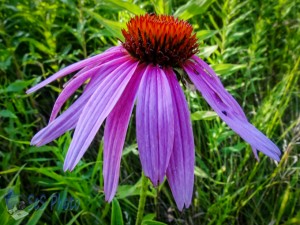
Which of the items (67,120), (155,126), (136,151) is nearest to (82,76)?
(67,120)

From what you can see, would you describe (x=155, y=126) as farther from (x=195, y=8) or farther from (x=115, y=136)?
(x=195, y=8)

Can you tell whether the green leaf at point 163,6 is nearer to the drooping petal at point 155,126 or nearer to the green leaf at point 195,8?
the green leaf at point 195,8

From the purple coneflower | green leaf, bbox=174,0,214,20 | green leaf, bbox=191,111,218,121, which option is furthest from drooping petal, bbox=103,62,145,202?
green leaf, bbox=174,0,214,20

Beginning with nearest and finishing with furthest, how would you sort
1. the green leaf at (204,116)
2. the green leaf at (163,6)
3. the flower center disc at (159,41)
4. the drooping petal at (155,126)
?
the drooping petal at (155,126) < the flower center disc at (159,41) < the green leaf at (204,116) < the green leaf at (163,6)

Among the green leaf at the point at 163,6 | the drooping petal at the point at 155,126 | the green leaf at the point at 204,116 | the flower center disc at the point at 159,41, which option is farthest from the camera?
the green leaf at the point at 163,6

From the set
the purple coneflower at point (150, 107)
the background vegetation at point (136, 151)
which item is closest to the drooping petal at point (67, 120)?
the purple coneflower at point (150, 107)

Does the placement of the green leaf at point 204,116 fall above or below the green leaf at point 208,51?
below

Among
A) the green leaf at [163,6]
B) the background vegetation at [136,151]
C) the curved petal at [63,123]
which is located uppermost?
the green leaf at [163,6]

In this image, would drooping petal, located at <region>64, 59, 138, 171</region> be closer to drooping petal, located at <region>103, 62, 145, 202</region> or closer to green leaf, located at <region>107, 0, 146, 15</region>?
drooping petal, located at <region>103, 62, 145, 202</region>
